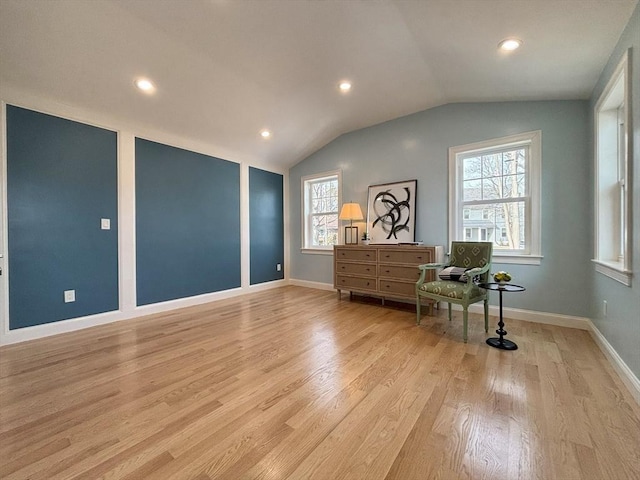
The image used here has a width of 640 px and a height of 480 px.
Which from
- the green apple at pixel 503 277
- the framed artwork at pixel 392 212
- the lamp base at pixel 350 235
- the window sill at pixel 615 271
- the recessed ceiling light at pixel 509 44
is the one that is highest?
the recessed ceiling light at pixel 509 44

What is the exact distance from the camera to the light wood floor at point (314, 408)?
1184mm

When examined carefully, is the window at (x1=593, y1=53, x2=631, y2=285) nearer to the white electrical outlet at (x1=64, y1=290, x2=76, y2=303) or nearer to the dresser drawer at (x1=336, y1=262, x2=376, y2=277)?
the dresser drawer at (x1=336, y1=262, x2=376, y2=277)

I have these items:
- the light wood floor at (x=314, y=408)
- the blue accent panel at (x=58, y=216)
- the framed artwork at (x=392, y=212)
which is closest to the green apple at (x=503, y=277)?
the light wood floor at (x=314, y=408)

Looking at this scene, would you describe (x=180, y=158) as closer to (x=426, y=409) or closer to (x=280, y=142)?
(x=280, y=142)

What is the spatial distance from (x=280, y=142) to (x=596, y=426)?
461 centimetres

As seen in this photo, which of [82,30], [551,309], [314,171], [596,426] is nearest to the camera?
[596,426]

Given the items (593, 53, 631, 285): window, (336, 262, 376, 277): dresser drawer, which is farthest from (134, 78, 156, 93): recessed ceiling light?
(593, 53, 631, 285): window

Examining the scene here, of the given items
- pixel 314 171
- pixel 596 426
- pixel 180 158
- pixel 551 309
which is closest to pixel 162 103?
pixel 180 158

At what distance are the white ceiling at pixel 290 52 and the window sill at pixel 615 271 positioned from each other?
1662 millimetres

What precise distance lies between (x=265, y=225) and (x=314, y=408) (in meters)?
3.88

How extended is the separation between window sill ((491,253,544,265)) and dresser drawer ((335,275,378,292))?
1.52 meters

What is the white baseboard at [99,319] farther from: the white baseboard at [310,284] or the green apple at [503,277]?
the green apple at [503,277]

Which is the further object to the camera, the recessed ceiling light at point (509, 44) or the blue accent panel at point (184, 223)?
the blue accent panel at point (184, 223)

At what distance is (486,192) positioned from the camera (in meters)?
3.39
